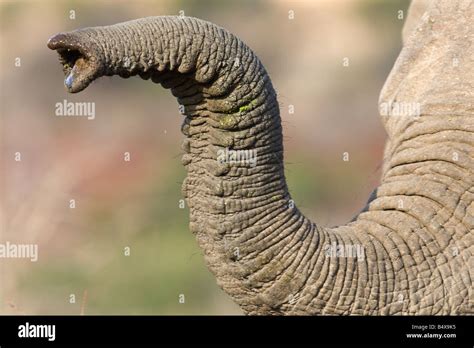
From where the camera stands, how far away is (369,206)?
14.8 feet

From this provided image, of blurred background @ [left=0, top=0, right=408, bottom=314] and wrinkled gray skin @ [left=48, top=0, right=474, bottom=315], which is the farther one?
blurred background @ [left=0, top=0, right=408, bottom=314]

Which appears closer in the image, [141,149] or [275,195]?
[275,195]

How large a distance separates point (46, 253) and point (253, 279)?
662cm

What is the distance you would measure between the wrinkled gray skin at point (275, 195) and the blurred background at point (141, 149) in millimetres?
3335

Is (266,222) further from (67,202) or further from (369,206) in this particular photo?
(67,202)

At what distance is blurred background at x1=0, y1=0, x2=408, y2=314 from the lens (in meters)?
9.61

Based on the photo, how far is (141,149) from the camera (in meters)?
13.1

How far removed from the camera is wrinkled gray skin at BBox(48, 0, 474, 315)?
389cm

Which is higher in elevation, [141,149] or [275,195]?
[141,149]

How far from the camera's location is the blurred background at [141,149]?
31.5ft

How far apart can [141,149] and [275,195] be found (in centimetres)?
900

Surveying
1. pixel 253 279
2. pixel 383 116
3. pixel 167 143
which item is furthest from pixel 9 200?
pixel 253 279

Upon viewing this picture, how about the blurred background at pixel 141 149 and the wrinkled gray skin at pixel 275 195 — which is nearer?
the wrinkled gray skin at pixel 275 195

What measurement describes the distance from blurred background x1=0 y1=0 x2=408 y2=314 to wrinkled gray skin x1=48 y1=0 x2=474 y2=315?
131 inches
